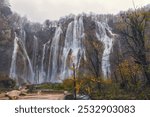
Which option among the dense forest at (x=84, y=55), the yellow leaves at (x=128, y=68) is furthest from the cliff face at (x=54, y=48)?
the yellow leaves at (x=128, y=68)

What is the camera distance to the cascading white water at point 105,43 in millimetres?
4418

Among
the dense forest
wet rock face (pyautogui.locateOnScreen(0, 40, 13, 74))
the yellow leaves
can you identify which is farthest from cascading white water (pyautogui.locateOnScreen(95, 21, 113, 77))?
wet rock face (pyautogui.locateOnScreen(0, 40, 13, 74))

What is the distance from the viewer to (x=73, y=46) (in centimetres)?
481

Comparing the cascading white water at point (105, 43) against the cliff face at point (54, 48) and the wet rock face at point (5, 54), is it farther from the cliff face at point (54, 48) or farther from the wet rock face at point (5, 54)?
the wet rock face at point (5, 54)

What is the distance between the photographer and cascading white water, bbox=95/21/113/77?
4.42 metres

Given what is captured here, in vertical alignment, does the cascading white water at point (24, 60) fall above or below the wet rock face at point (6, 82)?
above

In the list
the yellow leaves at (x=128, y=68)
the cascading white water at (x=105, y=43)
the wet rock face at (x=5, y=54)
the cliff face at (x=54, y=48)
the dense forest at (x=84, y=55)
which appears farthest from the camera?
the wet rock face at (x=5, y=54)

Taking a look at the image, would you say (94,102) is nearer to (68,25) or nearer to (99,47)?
(99,47)

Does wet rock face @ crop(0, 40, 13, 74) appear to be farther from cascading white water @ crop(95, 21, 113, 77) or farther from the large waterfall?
cascading white water @ crop(95, 21, 113, 77)

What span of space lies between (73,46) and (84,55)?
0.29 meters

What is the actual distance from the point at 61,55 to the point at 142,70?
4.41 ft

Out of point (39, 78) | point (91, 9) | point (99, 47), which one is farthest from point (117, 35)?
point (39, 78)

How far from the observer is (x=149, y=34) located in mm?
4844

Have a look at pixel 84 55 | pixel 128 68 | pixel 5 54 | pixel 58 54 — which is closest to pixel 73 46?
pixel 84 55
